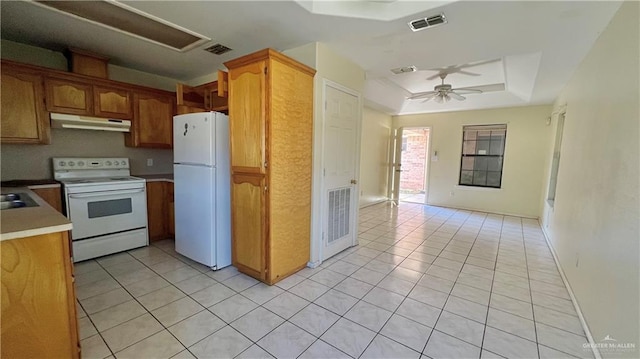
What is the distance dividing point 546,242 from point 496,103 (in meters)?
3.00

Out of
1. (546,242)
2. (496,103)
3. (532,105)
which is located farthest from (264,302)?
(532,105)

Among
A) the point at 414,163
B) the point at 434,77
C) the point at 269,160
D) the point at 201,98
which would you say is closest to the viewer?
the point at 269,160

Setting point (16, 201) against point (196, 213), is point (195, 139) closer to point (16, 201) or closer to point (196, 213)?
point (196, 213)

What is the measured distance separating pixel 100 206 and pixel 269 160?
2.22 metres

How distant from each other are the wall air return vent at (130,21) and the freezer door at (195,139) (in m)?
0.81

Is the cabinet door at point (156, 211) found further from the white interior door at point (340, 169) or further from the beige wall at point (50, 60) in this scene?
the white interior door at point (340, 169)

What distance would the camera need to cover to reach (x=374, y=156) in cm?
641

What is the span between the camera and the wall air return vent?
7.03 feet

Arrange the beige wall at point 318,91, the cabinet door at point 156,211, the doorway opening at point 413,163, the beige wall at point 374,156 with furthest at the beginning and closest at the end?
the doorway opening at point 413,163, the beige wall at point 374,156, the cabinet door at point 156,211, the beige wall at point 318,91

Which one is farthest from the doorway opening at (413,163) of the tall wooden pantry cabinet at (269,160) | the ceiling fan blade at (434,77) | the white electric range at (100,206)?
the white electric range at (100,206)

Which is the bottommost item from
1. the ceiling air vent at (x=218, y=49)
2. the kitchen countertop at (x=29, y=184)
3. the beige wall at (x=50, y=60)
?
the kitchen countertop at (x=29, y=184)

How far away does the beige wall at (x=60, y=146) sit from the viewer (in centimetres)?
288

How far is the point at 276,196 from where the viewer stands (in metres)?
2.45

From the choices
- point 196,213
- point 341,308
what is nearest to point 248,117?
point 196,213
